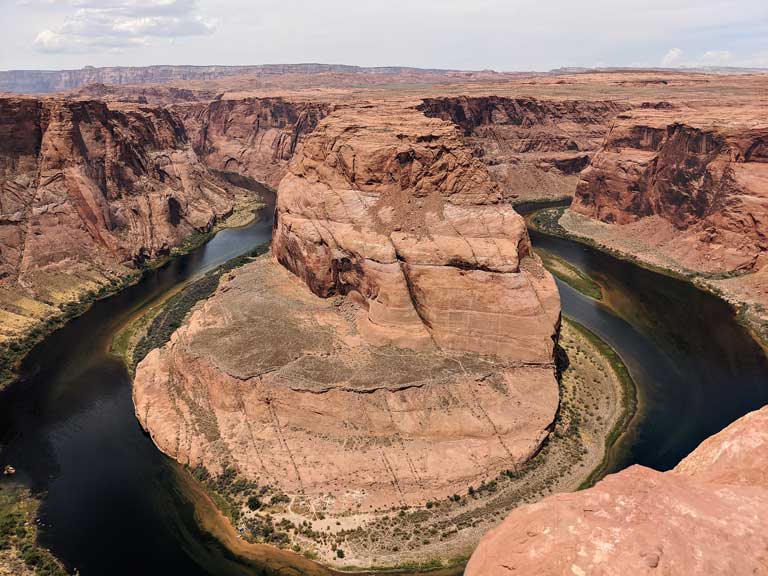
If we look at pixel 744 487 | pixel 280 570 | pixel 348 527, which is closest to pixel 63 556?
pixel 280 570

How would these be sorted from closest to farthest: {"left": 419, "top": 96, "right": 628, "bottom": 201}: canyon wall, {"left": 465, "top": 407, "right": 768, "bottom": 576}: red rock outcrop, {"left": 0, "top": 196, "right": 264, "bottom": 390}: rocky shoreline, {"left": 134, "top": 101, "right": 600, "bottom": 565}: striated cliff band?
{"left": 465, "top": 407, "right": 768, "bottom": 576}: red rock outcrop → {"left": 134, "top": 101, "right": 600, "bottom": 565}: striated cliff band → {"left": 0, "top": 196, "right": 264, "bottom": 390}: rocky shoreline → {"left": 419, "top": 96, "right": 628, "bottom": 201}: canyon wall

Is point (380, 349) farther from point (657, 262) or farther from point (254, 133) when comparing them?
point (254, 133)

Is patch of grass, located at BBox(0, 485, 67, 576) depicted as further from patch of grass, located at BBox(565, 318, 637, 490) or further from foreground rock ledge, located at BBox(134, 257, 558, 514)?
patch of grass, located at BBox(565, 318, 637, 490)

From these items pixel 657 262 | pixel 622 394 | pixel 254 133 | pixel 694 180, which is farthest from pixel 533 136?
pixel 622 394

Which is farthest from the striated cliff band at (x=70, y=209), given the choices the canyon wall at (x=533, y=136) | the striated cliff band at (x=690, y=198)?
the striated cliff band at (x=690, y=198)

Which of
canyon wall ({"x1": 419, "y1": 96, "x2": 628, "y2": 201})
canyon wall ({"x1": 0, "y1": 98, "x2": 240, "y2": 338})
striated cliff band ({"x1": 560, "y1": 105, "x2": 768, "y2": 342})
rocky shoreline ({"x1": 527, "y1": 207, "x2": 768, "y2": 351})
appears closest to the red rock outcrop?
rocky shoreline ({"x1": 527, "y1": 207, "x2": 768, "y2": 351})

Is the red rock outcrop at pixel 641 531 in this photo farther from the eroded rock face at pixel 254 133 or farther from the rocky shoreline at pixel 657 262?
the eroded rock face at pixel 254 133
